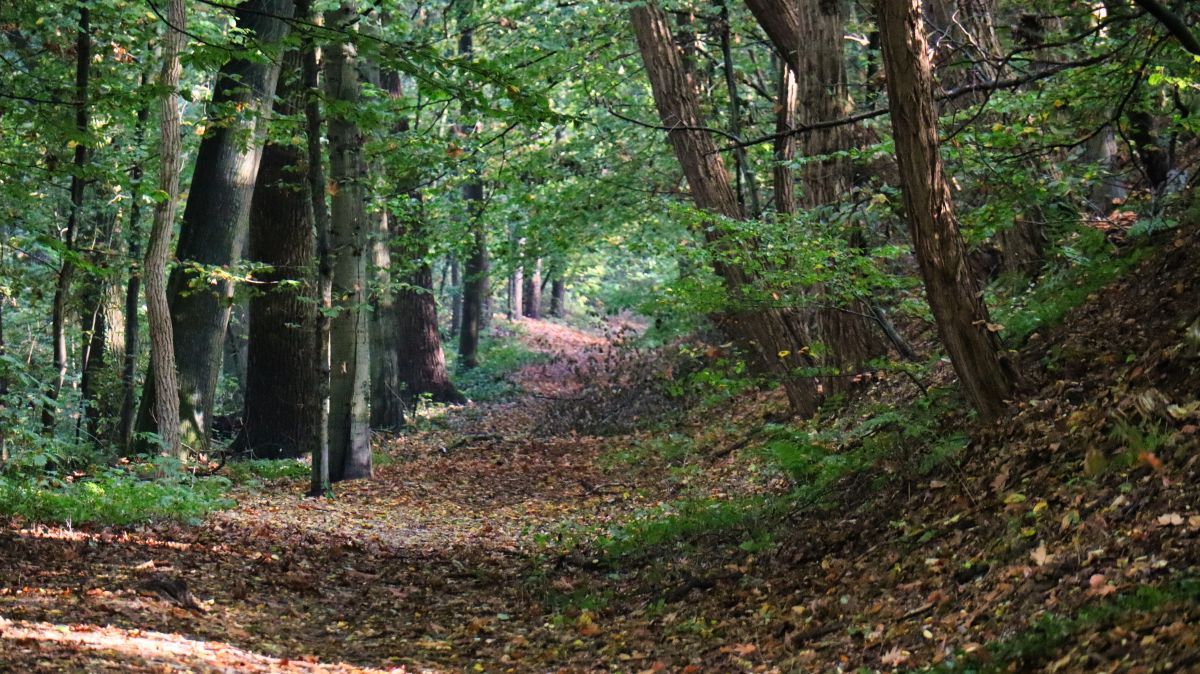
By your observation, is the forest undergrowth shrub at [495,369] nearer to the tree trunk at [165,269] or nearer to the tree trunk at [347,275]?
the tree trunk at [347,275]

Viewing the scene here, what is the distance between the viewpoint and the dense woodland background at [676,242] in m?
6.27

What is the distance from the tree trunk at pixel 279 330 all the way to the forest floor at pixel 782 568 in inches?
201

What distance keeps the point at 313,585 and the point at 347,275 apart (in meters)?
4.97

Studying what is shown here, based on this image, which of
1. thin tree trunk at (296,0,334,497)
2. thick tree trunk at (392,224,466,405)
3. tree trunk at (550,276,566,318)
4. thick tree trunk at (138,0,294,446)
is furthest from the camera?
tree trunk at (550,276,566,318)

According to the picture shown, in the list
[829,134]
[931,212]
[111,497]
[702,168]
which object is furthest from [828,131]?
[111,497]

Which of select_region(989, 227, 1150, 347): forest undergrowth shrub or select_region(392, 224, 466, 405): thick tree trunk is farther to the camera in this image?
select_region(392, 224, 466, 405): thick tree trunk

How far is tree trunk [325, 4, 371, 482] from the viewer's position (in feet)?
37.1

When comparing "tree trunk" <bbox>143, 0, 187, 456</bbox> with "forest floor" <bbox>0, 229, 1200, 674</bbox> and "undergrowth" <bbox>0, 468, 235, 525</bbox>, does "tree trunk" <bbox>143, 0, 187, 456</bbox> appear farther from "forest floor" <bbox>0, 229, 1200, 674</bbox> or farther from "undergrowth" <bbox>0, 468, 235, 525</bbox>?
"forest floor" <bbox>0, 229, 1200, 674</bbox>

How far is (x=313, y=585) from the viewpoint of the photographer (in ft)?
23.6

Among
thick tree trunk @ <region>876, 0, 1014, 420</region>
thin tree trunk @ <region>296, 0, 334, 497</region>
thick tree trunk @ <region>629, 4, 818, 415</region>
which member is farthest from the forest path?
thick tree trunk @ <region>876, 0, 1014, 420</region>

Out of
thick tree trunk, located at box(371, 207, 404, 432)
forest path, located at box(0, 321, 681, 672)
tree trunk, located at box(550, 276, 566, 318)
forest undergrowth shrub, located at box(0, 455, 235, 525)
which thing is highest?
tree trunk, located at box(550, 276, 566, 318)

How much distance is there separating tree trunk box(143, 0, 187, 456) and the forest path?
4.38 ft

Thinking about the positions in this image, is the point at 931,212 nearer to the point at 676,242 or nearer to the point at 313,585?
the point at 676,242

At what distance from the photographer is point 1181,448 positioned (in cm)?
479
